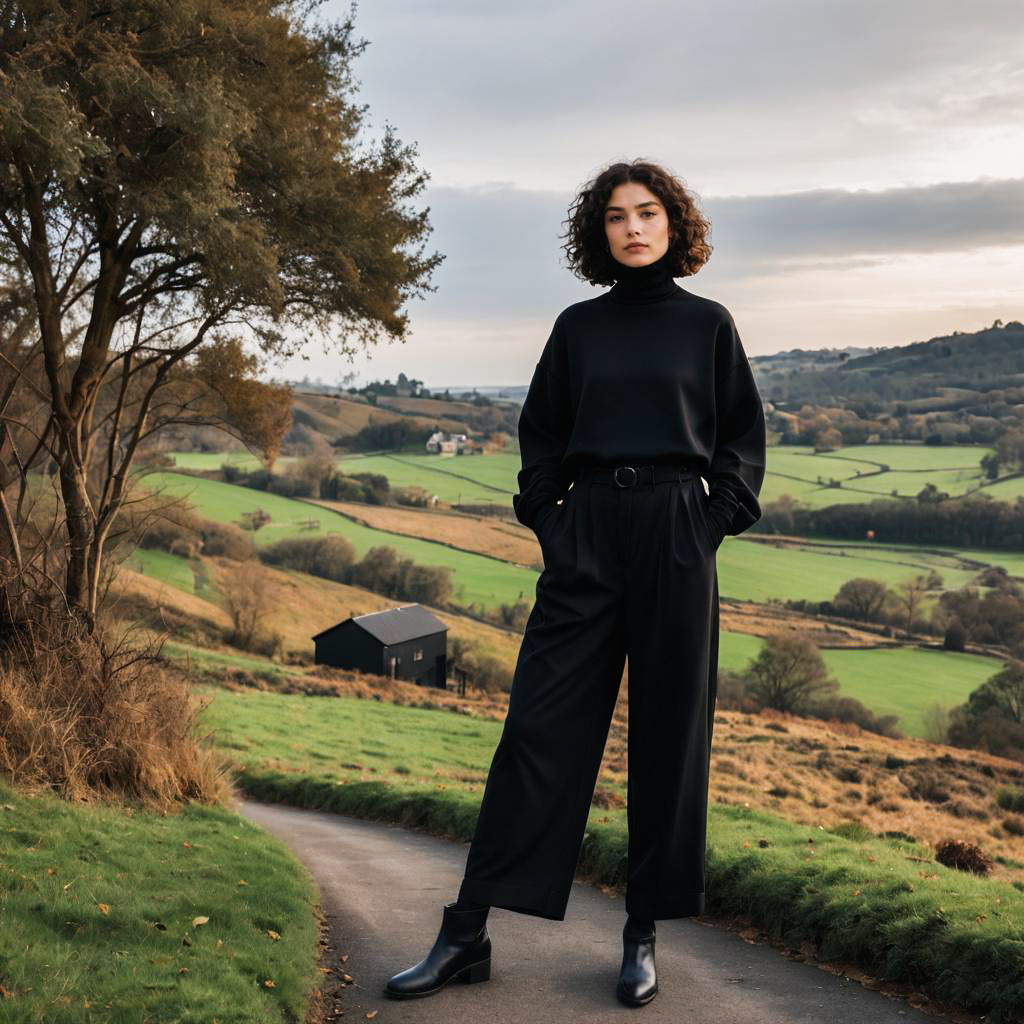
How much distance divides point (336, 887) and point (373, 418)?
80.6 m

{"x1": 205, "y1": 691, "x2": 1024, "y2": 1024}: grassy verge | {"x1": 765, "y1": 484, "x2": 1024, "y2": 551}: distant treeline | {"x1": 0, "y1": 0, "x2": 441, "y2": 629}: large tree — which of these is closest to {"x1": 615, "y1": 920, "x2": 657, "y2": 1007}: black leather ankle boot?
{"x1": 205, "y1": 691, "x2": 1024, "y2": 1024}: grassy verge

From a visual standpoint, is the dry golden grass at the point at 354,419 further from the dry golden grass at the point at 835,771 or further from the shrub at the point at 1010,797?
the shrub at the point at 1010,797

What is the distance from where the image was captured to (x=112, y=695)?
287 inches

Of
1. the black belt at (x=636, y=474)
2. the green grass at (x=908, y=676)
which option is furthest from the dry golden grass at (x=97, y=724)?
the green grass at (x=908, y=676)

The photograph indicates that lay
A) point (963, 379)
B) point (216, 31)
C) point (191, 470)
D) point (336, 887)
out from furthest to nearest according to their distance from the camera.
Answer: point (963, 379)
point (191, 470)
point (216, 31)
point (336, 887)

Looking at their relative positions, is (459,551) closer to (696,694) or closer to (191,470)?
(191,470)

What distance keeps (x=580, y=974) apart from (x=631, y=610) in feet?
4.28

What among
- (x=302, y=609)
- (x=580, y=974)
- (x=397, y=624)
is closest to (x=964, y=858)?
(x=580, y=974)

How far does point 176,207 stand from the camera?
9.62 m

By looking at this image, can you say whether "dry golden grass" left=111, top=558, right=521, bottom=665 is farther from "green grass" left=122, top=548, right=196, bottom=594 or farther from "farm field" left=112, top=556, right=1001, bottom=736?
"green grass" left=122, top=548, right=196, bottom=594

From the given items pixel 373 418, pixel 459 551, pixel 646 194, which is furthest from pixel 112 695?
pixel 373 418

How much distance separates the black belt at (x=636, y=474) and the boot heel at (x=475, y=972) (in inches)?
63.7

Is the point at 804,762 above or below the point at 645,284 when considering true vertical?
below

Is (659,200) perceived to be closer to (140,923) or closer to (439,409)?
(140,923)
